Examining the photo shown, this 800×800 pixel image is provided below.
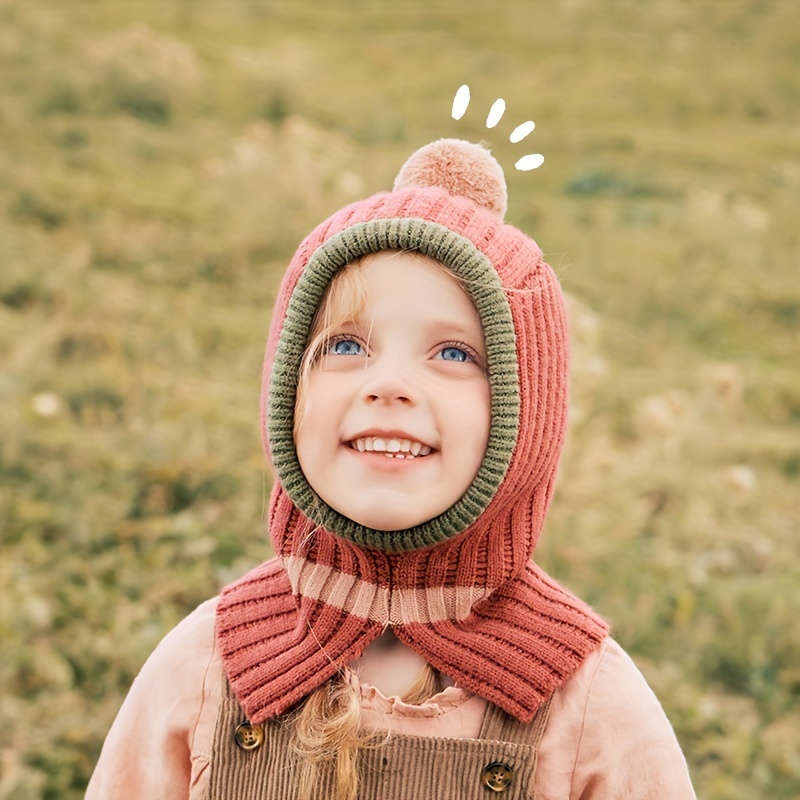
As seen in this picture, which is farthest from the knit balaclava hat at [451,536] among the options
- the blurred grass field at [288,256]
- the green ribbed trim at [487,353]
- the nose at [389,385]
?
the blurred grass field at [288,256]

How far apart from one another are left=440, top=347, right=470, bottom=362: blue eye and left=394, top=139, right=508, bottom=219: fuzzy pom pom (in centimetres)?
27

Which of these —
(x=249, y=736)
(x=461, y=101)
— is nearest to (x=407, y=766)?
(x=249, y=736)

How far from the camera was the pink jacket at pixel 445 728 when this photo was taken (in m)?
1.62

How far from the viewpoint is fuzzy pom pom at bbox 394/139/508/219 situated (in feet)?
5.87

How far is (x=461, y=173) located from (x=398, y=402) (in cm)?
41

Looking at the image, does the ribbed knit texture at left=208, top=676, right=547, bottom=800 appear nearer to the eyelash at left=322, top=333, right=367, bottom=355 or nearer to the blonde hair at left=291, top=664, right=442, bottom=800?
the blonde hair at left=291, top=664, right=442, bottom=800

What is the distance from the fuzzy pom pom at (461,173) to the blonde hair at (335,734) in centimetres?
72

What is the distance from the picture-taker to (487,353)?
1.64 metres

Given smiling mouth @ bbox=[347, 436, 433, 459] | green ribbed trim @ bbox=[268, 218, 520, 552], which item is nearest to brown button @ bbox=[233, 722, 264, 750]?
green ribbed trim @ bbox=[268, 218, 520, 552]

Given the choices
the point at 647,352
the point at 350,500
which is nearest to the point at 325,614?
the point at 350,500

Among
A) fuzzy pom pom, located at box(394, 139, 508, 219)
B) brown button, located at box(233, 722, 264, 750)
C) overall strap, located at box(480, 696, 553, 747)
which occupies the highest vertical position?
fuzzy pom pom, located at box(394, 139, 508, 219)

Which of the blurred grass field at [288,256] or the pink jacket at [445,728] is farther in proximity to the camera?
the blurred grass field at [288,256]

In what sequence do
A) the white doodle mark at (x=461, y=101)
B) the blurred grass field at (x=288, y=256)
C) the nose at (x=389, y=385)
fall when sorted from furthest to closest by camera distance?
the blurred grass field at (x=288, y=256)
the white doodle mark at (x=461, y=101)
the nose at (x=389, y=385)

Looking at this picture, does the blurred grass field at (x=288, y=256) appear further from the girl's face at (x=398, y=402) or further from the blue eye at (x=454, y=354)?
the blue eye at (x=454, y=354)
